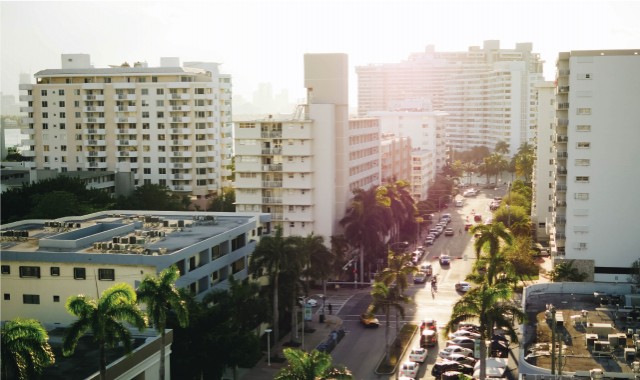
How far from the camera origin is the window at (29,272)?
4534 cm

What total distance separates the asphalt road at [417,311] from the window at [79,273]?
16.8 metres

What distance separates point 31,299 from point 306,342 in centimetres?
1887

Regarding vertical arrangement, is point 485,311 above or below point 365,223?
above

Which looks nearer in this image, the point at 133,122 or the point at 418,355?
the point at 418,355

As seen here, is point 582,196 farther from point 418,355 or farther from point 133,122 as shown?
point 133,122

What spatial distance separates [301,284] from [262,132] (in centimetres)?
2458

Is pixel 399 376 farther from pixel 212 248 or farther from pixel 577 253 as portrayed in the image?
pixel 577 253

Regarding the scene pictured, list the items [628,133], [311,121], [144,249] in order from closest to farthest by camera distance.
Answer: [144,249]
[628,133]
[311,121]

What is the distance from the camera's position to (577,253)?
65250 millimetres

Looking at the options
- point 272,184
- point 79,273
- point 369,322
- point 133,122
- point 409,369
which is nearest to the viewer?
point 79,273

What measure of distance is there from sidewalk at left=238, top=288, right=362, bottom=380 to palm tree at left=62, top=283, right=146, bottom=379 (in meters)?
15.1

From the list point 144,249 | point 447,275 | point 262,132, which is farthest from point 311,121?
point 144,249

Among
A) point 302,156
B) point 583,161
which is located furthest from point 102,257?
point 583,161

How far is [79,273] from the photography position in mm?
45031
